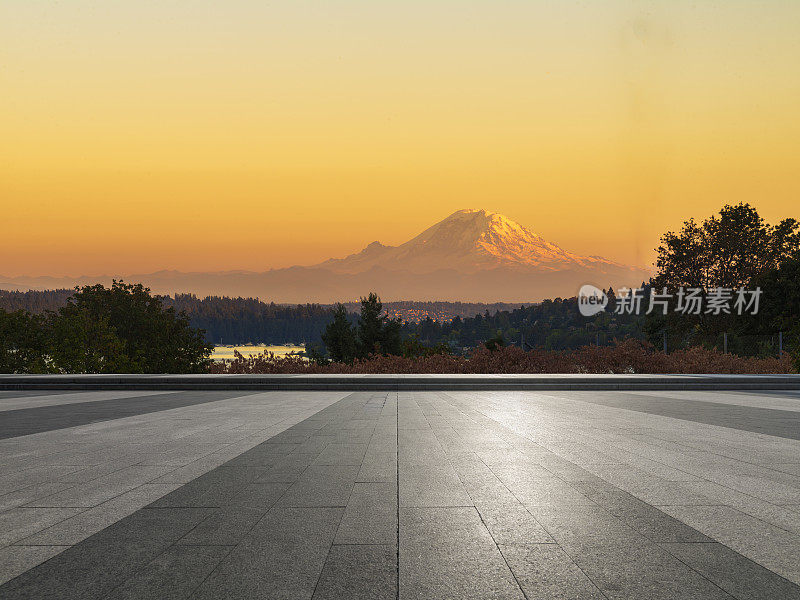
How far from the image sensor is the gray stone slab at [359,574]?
13.2 feet

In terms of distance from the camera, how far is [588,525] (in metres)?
5.42

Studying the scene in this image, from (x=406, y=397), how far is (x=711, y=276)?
35176mm

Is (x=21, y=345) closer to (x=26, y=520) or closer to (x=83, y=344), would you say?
(x=83, y=344)

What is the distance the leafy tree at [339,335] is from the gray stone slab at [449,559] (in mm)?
43748

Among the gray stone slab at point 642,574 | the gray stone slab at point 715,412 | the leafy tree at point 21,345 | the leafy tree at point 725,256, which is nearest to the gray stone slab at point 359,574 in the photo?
the gray stone slab at point 642,574

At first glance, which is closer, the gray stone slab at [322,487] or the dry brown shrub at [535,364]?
the gray stone slab at [322,487]

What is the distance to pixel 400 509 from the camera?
594 cm

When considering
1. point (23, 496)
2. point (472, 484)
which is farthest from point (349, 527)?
point (23, 496)

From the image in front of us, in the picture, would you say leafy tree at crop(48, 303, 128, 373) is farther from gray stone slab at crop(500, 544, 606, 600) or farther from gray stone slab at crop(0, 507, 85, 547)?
gray stone slab at crop(500, 544, 606, 600)

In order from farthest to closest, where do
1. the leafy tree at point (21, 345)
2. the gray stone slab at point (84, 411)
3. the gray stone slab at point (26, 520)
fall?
the leafy tree at point (21, 345) < the gray stone slab at point (84, 411) < the gray stone slab at point (26, 520)

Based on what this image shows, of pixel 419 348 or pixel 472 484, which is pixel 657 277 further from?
pixel 472 484

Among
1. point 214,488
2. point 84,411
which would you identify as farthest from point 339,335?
point 214,488

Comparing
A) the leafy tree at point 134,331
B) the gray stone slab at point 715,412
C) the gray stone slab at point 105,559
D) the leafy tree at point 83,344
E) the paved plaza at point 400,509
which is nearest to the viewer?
the gray stone slab at point 105,559

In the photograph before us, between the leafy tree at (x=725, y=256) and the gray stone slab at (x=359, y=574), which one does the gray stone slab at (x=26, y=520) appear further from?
the leafy tree at (x=725, y=256)
